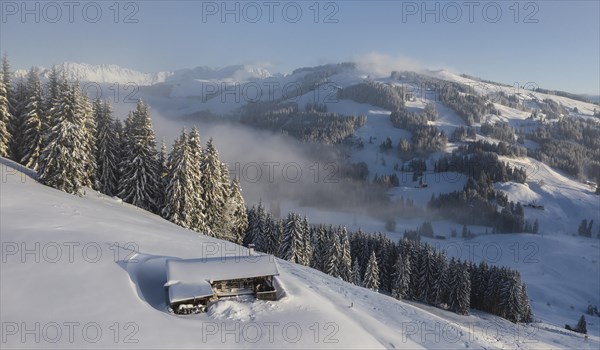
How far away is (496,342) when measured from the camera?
1087 inches

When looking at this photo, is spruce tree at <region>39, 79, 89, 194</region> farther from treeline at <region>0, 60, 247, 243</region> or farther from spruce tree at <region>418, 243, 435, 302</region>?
spruce tree at <region>418, 243, 435, 302</region>

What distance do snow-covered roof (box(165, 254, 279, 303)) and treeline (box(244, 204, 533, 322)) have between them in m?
35.4

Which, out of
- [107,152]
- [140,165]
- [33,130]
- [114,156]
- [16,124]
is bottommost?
[140,165]

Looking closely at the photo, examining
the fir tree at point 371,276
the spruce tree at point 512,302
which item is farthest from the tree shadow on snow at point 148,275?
the spruce tree at point 512,302

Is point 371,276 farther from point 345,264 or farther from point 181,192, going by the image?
point 181,192

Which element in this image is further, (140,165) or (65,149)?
(140,165)

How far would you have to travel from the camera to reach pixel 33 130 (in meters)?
44.5

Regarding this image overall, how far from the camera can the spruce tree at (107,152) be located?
47.6 metres

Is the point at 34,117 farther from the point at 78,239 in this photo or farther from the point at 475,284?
the point at 475,284

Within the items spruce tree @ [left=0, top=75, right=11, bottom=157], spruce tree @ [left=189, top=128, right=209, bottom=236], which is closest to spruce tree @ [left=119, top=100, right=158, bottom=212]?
spruce tree @ [left=189, top=128, right=209, bottom=236]

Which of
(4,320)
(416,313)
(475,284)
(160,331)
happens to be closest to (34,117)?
(4,320)

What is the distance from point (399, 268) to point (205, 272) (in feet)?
187

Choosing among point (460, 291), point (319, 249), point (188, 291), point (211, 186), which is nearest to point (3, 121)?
point (211, 186)

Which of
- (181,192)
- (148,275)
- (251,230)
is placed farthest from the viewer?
(251,230)
